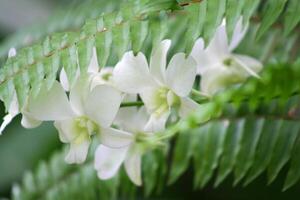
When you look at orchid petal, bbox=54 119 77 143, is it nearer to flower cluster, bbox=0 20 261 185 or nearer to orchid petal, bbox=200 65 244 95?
flower cluster, bbox=0 20 261 185

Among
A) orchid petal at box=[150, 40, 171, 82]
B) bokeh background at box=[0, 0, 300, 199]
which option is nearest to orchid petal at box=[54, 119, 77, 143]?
orchid petal at box=[150, 40, 171, 82]

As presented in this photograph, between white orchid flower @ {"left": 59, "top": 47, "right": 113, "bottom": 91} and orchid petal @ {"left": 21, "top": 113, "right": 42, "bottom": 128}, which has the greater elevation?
white orchid flower @ {"left": 59, "top": 47, "right": 113, "bottom": 91}

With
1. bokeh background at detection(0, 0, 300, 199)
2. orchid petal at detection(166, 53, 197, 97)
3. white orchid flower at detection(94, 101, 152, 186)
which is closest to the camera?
orchid petal at detection(166, 53, 197, 97)

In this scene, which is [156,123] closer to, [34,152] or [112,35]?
[112,35]

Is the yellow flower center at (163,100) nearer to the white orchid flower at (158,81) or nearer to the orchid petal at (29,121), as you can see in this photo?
the white orchid flower at (158,81)

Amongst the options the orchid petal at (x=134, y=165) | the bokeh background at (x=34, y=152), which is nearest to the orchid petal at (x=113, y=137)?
the orchid petal at (x=134, y=165)

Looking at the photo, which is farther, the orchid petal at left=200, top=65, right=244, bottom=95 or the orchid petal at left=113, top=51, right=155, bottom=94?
the orchid petal at left=200, top=65, right=244, bottom=95

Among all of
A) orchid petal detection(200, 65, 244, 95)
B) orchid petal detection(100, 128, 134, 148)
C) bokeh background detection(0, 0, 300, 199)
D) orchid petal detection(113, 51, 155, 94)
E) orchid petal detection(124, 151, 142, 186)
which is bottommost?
bokeh background detection(0, 0, 300, 199)
